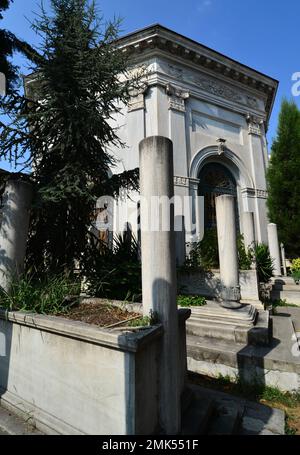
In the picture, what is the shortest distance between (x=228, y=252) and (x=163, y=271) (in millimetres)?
3666

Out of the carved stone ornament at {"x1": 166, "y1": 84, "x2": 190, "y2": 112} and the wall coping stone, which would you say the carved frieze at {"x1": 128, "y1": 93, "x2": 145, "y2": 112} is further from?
the wall coping stone

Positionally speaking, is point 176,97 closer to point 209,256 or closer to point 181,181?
point 181,181

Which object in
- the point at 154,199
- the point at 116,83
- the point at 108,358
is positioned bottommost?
the point at 108,358

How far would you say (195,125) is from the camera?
1184cm

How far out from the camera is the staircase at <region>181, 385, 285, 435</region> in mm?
2670

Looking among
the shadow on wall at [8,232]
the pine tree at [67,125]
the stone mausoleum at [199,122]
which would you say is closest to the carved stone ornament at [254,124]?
the stone mausoleum at [199,122]

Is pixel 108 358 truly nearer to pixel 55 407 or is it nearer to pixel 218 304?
pixel 55 407

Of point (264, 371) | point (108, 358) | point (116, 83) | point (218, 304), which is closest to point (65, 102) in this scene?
point (116, 83)

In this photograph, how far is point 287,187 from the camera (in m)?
12.3

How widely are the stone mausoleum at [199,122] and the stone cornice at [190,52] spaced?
0.03 metres

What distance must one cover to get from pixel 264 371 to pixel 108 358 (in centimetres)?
275

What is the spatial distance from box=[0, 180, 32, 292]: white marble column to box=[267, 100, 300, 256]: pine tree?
11.4 m

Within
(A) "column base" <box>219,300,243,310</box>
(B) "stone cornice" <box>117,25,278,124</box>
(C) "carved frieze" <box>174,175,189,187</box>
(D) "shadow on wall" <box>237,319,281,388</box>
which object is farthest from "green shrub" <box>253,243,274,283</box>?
(B) "stone cornice" <box>117,25,278,124</box>

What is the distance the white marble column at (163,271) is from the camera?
2.35 metres
